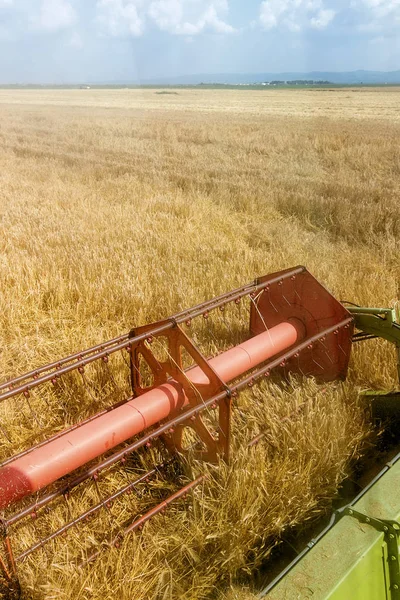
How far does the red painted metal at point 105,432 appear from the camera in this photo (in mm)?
1728

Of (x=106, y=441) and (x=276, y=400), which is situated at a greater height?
(x=106, y=441)

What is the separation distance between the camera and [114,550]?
1843 mm

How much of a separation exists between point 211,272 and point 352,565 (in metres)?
2.80

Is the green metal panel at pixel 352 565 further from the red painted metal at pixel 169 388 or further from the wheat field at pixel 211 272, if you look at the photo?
the red painted metal at pixel 169 388

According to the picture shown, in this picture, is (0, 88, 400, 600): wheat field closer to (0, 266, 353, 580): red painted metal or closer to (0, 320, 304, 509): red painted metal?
(0, 266, 353, 580): red painted metal

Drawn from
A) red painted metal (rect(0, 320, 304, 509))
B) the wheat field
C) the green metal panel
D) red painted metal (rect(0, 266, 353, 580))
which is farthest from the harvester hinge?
red painted metal (rect(0, 320, 304, 509))

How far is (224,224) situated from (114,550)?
4379mm

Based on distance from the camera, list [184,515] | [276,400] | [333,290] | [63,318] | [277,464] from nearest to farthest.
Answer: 1. [184,515]
2. [277,464]
3. [276,400]
4. [63,318]
5. [333,290]

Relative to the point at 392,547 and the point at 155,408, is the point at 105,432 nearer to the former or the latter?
the point at 155,408

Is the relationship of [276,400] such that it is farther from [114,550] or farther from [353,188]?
[353,188]

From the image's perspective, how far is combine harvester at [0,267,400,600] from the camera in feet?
5.76


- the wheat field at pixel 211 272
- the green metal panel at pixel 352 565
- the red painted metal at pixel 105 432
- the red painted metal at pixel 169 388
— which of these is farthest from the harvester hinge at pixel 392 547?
the red painted metal at pixel 105 432

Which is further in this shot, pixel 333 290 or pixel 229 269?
pixel 229 269

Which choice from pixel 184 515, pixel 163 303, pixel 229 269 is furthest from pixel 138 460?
pixel 229 269
